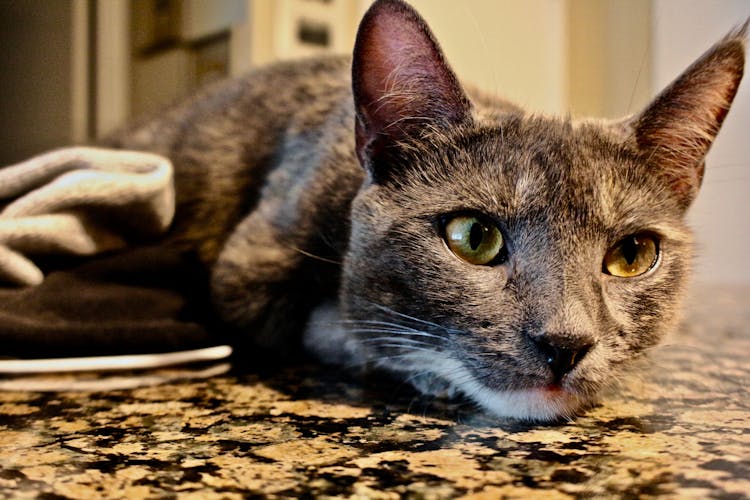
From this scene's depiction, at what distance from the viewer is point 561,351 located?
749mm

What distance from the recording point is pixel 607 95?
6.33 ft

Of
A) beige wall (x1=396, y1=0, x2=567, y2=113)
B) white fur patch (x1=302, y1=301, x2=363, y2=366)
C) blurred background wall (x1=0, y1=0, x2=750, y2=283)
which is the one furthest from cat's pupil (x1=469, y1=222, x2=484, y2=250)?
beige wall (x1=396, y1=0, x2=567, y2=113)

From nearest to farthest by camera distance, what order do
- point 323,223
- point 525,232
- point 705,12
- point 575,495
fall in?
point 575,495 → point 525,232 → point 323,223 → point 705,12

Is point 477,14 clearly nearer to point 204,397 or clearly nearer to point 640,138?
point 640,138

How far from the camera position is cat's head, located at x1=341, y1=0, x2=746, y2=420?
0.79 meters

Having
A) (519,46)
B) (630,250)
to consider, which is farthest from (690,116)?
(519,46)

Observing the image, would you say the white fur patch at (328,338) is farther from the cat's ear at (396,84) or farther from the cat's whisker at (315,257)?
the cat's ear at (396,84)

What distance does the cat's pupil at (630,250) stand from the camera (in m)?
0.89

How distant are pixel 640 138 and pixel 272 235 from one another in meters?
0.63

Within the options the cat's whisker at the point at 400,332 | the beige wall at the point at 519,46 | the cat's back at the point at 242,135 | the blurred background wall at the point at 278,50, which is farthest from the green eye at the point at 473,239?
the beige wall at the point at 519,46

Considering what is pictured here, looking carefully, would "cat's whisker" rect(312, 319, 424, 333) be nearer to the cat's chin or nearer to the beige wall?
the cat's chin

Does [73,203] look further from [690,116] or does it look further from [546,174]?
[690,116]

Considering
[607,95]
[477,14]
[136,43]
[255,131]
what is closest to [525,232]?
[255,131]

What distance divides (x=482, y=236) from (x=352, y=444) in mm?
308
